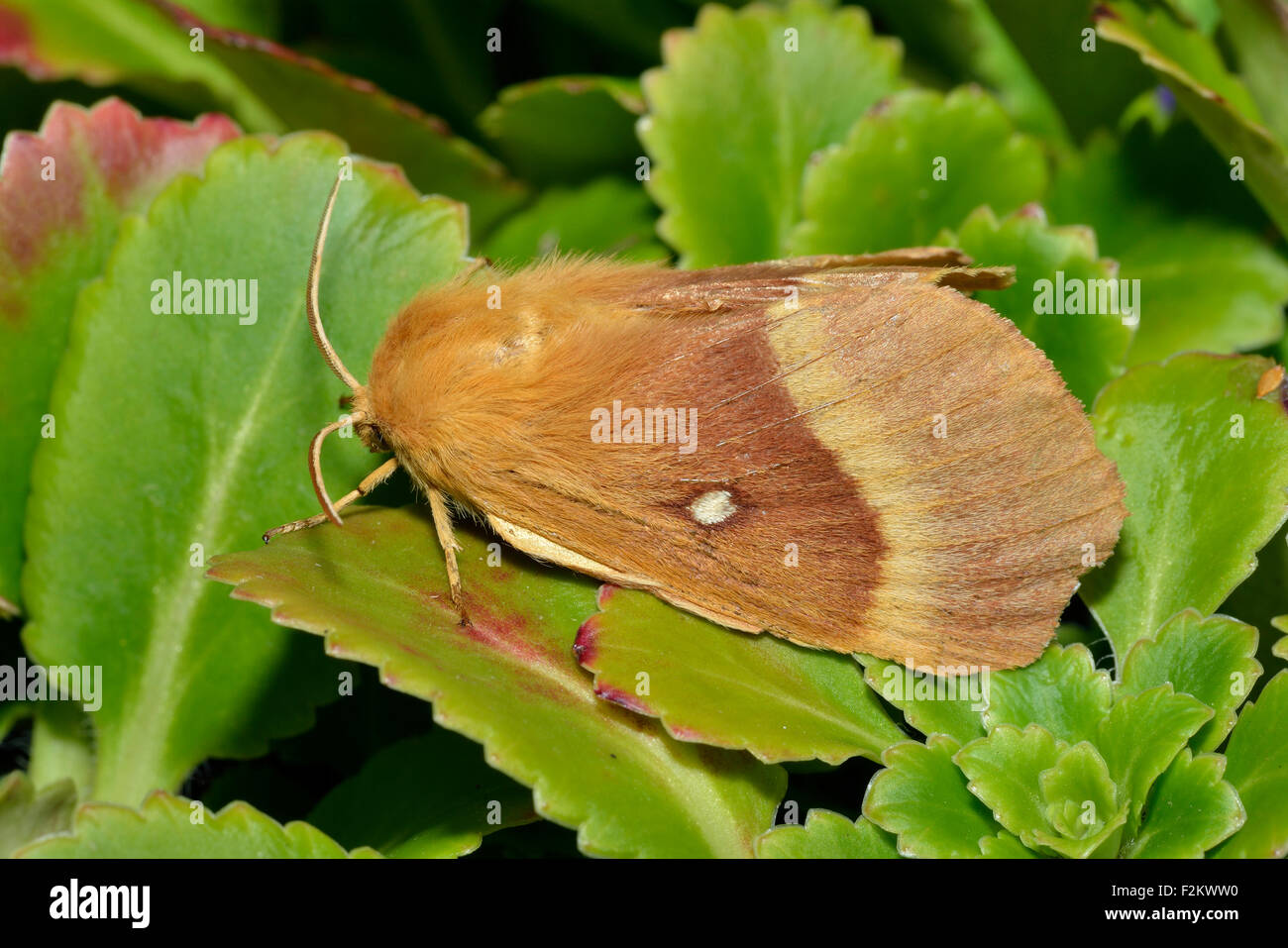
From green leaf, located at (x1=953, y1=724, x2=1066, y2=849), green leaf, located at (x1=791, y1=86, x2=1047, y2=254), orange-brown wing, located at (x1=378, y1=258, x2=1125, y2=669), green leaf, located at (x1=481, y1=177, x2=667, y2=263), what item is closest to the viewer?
green leaf, located at (x1=953, y1=724, x2=1066, y2=849)

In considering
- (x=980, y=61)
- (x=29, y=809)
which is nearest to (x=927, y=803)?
(x=29, y=809)

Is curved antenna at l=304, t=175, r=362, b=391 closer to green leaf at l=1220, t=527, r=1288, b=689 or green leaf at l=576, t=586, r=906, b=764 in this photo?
green leaf at l=576, t=586, r=906, b=764

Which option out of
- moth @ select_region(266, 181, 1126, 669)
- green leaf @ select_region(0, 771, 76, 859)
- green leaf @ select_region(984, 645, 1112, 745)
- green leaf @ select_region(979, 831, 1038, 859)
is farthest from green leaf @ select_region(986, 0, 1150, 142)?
green leaf @ select_region(0, 771, 76, 859)

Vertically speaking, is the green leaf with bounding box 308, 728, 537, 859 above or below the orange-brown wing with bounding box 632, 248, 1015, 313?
below
